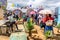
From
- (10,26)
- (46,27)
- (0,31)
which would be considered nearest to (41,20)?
(46,27)

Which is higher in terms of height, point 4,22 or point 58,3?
point 58,3

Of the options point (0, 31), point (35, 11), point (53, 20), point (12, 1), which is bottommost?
point (0, 31)

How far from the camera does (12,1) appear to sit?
1538 millimetres

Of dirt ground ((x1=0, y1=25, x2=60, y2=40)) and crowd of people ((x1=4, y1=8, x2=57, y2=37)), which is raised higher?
crowd of people ((x1=4, y1=8, x2=57, y2=37))

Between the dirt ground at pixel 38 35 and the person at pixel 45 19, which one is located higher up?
the person at pixel 45 19

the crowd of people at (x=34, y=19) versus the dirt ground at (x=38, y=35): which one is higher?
the crowd of people at (x=34, y=19)

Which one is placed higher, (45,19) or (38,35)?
(45,19)

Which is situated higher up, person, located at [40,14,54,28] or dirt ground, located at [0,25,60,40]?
person, located at [40,14,54,28]

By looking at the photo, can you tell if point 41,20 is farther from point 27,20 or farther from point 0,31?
point 0,31

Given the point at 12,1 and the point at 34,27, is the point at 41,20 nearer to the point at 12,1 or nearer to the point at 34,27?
the point at 34,27

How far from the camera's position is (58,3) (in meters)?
1.50

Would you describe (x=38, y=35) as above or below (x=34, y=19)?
below

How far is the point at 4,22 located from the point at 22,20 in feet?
0.64

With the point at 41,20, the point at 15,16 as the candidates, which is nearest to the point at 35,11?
the point at 41,20
